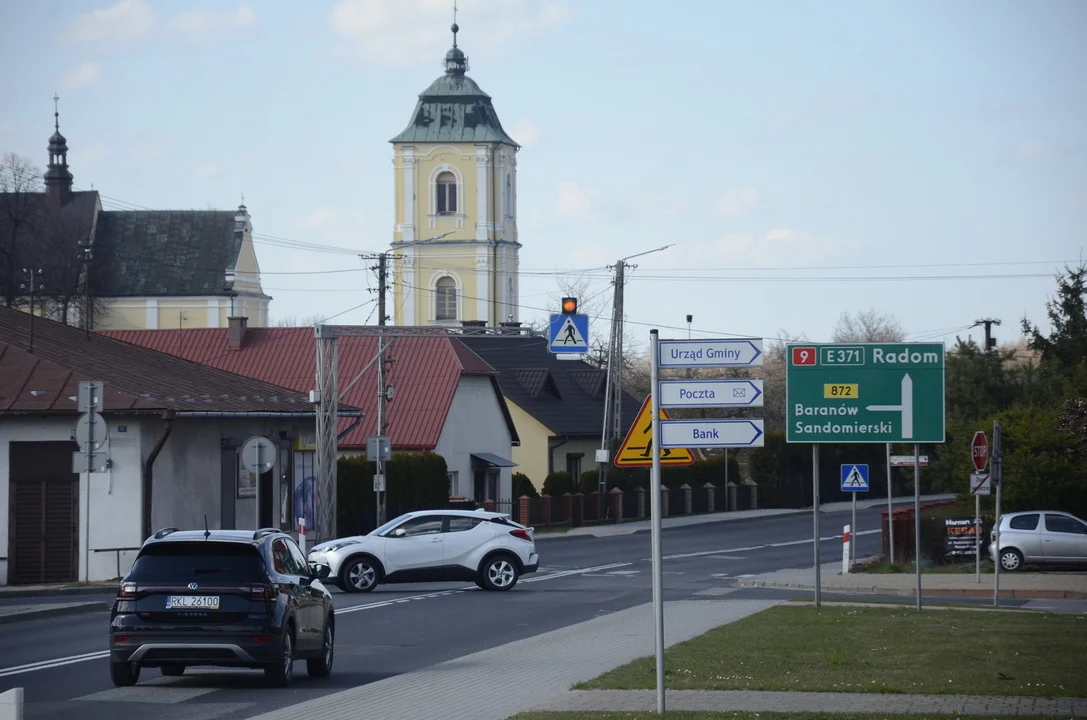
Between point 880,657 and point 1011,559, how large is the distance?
19350 millimetres

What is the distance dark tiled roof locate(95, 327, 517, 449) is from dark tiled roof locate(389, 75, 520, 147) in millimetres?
44835

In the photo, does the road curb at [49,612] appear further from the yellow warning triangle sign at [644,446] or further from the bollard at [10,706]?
Result: the bollard at [10,706]

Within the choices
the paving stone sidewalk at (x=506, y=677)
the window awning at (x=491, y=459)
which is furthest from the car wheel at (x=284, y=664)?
the window awning at (x=491, y=459)

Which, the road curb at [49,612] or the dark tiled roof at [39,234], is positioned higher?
the dark tiled roof at [39,234]

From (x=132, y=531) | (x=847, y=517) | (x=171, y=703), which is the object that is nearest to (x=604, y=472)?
(x=847, y=517)

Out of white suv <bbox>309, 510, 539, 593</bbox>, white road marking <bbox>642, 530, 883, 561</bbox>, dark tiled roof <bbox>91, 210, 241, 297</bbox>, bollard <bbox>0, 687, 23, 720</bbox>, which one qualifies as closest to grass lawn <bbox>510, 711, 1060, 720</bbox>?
bollard <bbox>0, 687, 23, 720</bbox>

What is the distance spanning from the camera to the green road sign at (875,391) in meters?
20.7

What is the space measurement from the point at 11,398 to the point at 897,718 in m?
24.0

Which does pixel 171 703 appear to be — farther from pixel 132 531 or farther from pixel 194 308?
pixel 194 308

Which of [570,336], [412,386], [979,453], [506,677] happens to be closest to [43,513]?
[570,336]

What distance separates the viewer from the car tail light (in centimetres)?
1392

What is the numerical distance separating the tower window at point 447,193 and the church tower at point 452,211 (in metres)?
0.07

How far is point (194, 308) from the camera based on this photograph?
328 ft

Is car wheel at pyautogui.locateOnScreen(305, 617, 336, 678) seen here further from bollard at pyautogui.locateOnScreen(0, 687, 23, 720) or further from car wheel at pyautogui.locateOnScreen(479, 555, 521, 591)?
car wheel at pyautogui.locateOnScreen(479, 555, 521, 591)
